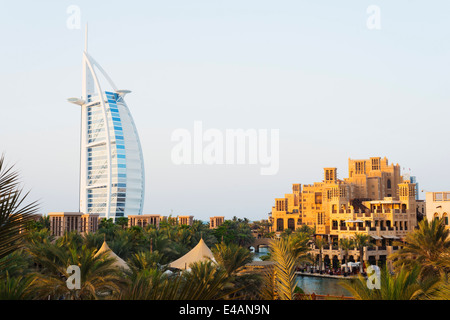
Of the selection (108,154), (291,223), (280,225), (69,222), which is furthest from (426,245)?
(108,154)

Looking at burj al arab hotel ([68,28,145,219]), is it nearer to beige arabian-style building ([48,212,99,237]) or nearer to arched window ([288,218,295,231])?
arched window ([288,218,295,231])

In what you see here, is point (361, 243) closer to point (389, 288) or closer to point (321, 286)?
point (321, 286)

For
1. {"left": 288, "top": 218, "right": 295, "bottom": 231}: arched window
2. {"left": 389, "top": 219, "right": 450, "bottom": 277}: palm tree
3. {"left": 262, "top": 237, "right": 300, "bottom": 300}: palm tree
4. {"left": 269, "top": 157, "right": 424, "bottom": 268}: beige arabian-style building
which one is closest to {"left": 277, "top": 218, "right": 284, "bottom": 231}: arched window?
{"left": 269, "top": 157, "right": 424, "bottom": 268}: beige arabian-style building

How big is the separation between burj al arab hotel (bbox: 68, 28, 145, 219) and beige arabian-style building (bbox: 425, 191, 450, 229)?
111532 mm

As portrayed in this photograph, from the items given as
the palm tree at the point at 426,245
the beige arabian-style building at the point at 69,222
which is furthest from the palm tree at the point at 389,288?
the beige arabian-style building at the point at 69,222

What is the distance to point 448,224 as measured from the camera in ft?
180

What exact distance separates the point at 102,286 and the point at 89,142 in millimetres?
149060

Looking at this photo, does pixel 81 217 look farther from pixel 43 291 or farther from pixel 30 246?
pixel 43 291

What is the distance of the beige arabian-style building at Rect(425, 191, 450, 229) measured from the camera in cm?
5559

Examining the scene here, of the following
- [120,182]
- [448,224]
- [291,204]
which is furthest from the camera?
[120,182]

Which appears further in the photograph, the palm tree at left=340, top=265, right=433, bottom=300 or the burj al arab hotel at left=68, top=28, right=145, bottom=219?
the burj al arab hotel at left=68, top=28, right=145, bottom=219
